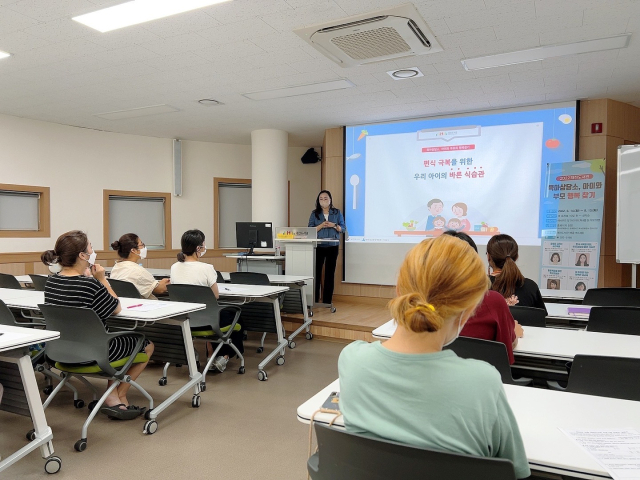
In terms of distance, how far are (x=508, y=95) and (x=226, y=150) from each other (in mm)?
4791

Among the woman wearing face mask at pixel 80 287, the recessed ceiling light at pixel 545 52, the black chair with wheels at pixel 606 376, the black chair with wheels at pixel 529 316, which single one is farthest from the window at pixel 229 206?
the black chair with wheels at pixel 606 376

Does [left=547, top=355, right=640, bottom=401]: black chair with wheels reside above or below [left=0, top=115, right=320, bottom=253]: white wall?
below

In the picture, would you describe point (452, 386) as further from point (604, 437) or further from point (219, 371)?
point (219, 371)

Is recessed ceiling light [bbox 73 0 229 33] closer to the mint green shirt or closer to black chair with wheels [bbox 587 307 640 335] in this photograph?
the mint green shirt

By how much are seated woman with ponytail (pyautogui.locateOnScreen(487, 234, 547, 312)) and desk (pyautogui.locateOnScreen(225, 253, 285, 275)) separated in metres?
3.66

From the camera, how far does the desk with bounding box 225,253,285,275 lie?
598 centimetres

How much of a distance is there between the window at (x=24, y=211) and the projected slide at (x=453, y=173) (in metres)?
4.41

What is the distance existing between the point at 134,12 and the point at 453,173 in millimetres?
4181

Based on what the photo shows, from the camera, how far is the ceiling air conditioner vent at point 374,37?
324cm

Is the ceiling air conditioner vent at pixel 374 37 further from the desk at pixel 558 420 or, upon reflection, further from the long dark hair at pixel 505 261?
the desk at pixel 558 420

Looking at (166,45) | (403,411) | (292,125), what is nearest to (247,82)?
(166,45)

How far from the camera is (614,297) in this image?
128 inches

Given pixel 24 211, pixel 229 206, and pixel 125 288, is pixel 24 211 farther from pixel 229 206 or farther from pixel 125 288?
pixel 125 288

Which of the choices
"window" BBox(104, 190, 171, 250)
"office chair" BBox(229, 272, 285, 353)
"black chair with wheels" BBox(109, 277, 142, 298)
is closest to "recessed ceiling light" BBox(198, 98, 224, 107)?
"office chair" BBox(229, 272, 285, 353)
